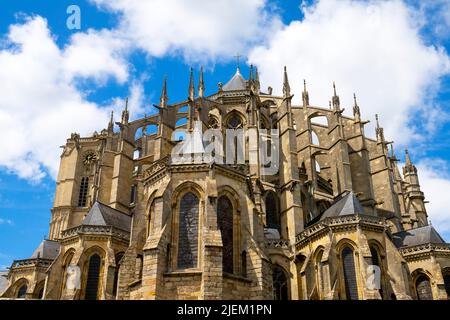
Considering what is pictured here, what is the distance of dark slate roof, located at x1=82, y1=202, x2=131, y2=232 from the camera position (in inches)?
891

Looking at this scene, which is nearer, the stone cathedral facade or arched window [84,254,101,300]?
the stone cathedral facade

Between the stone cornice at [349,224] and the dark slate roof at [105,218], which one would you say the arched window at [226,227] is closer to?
the stone cornice at [349,224]

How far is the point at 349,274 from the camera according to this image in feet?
71.1

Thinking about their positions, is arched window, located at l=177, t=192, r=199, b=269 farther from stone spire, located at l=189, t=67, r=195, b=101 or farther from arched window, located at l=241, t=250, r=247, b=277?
stone spire, located at l=189, t=67, r=195, b=101

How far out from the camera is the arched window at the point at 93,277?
2055 centimetres

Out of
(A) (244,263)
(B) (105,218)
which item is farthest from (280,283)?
(B) (105,218)

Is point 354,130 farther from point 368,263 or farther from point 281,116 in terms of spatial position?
point 368,263

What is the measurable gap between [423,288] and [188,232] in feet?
47.9

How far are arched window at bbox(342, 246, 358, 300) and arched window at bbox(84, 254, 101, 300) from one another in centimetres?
1167

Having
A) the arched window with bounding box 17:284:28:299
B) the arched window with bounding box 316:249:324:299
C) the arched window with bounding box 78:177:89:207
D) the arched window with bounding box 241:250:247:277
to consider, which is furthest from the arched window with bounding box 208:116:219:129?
the arched window with bounding box 241:250:247:277

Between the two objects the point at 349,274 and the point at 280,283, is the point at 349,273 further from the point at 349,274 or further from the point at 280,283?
the point at 280,283

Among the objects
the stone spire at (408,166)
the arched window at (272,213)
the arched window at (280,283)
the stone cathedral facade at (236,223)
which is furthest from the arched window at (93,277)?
the stone spire at (408,166)

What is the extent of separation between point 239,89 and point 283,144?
35.2ft

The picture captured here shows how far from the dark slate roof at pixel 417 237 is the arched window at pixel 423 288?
1.87m
